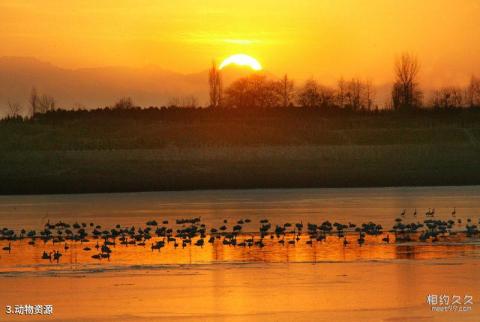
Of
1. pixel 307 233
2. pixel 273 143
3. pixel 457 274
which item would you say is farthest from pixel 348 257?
pixel 273 143

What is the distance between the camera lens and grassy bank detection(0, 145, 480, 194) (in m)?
79.6

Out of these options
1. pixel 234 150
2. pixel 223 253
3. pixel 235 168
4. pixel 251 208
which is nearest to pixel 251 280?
pixel 223 253

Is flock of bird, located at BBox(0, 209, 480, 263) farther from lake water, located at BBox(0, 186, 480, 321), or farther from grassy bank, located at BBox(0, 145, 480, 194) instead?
grassy bank, located at BBox(0, 145, 480, 194)

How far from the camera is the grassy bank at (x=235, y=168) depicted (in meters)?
79.6

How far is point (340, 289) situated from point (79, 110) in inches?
4106

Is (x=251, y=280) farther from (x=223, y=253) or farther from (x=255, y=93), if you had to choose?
(x=255, y=93)

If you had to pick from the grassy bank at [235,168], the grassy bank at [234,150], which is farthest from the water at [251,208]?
the grassy bank at [234,150]

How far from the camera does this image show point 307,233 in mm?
33812

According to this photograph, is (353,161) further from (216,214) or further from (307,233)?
(307,233)

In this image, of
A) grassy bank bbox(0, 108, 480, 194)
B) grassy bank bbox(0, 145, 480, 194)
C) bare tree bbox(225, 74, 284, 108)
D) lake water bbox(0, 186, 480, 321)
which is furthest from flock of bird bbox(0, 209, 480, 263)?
bare tree bbox(225, 74, 284, 108)

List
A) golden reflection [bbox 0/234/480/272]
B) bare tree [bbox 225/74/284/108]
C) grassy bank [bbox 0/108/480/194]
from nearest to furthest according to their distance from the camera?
golden reflection [bbox 0/234/480/272] < grassy bank [bbox 0/108/480/194] < bare tree [bbox 225/74/284/108]

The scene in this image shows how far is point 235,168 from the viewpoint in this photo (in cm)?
8588

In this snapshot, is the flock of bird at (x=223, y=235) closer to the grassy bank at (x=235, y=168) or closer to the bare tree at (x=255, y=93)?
the grassy bank at (x=235, y=168)

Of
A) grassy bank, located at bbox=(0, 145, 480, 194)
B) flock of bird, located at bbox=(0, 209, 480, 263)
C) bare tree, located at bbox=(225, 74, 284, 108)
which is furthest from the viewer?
bare tree, located at bbox=(225, 74, 284, 108)
